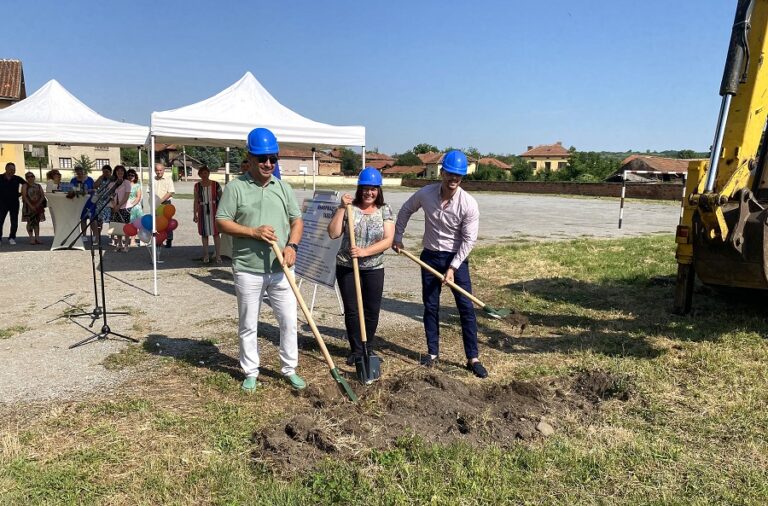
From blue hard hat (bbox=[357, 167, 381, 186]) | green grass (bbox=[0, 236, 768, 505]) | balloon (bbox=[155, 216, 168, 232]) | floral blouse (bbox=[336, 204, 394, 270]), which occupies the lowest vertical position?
green grass (bbox=[0, 236, 768, 505])

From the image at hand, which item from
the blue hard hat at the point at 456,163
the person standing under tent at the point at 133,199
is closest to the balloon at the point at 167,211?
the person standing under tent at the point at 133,199

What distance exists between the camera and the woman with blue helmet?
4797 millimetres

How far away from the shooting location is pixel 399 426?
149 inches

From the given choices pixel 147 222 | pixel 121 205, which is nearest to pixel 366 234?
pixel 147 222

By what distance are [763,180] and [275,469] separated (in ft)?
18.7

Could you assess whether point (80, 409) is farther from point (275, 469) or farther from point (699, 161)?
point (699, 161)

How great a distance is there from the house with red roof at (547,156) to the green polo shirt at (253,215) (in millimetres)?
101006

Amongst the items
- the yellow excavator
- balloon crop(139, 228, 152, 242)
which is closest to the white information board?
the yellow excavator

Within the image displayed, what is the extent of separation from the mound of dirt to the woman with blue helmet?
0.69m

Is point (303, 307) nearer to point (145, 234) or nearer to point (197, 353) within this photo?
point (197, 353)

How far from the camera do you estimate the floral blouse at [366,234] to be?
15.8ft

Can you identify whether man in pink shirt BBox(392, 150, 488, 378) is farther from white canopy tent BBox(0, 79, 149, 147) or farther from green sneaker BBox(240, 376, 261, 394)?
white canopy tent BBox(0, 79, 149, 147)

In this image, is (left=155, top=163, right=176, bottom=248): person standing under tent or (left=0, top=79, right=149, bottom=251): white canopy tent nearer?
(left=0, top=79, right=149, bottom=251): white canopy tent

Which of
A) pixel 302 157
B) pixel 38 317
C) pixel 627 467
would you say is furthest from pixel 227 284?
pixel 302 157
